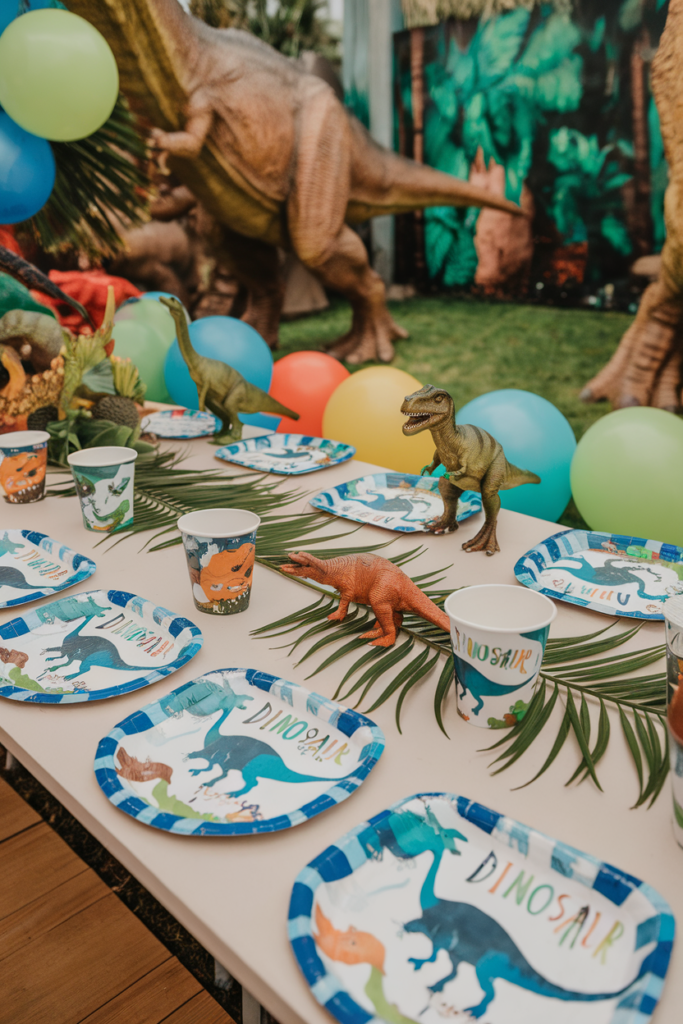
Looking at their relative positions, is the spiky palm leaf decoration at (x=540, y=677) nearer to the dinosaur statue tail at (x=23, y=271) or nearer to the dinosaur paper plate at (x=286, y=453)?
the dinosaur paper plate at (x=286, y=453)

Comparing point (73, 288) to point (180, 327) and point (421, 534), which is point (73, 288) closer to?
point (180, 327)

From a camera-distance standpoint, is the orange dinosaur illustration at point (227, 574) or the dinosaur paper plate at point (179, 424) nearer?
the orange dinosaur illustration at point (227, 574)

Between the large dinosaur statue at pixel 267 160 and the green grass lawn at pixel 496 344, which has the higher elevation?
the large dinosaur statue at pixel 267 160

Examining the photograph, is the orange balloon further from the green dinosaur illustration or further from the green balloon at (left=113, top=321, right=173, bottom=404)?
the green dinosaur illustration

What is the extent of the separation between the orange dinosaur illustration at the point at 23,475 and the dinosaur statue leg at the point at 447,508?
639 mm

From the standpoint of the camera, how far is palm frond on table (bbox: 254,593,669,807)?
577mm

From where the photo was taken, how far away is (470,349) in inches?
184

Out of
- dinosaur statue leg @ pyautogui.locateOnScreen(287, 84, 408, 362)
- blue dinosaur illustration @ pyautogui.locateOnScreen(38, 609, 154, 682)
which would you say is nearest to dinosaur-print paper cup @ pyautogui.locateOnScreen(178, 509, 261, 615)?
blue dinosaur illustration @ pyautogui.locateOnScreen(38, 609, 154, 682)

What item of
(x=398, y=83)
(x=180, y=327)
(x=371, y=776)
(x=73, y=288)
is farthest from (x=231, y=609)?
(x=398, y=83)

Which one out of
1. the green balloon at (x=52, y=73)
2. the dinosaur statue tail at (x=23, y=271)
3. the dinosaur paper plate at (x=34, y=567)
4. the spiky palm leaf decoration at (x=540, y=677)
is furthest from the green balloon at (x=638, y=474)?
the green balloon at (x=52, y=73)

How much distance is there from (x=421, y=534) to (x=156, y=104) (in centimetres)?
376

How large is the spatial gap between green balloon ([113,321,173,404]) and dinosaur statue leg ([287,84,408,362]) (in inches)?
91.3

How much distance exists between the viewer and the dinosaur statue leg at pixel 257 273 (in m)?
4.55

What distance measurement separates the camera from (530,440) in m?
1.86
